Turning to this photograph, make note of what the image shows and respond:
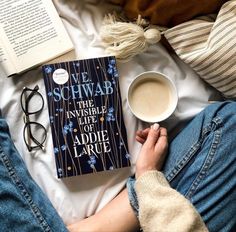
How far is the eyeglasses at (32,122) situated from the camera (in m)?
0.95

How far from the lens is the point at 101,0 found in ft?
3.29

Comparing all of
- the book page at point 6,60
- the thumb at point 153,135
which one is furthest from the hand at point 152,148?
the book page at point 6,60

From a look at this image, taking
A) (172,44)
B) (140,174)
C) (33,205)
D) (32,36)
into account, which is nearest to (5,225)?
(33,205)

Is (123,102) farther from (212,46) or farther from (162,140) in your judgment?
(212,46)

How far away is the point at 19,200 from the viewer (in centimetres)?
89

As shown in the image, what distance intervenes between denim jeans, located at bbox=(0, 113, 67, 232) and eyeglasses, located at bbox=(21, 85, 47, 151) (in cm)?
4

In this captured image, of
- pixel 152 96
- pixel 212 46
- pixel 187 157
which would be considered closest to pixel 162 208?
pixel 187 157

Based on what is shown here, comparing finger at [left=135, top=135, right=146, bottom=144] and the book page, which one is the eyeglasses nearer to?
the book page

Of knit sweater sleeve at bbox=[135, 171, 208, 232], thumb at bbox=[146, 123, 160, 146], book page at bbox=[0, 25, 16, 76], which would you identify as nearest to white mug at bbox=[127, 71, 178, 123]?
thumb at bbox=[146, 123, 160, 146]

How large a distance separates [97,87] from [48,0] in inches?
8.4

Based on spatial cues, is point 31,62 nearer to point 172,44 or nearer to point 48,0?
point 48,0

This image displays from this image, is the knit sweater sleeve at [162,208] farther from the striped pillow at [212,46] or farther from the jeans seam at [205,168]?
the striped pillow at [212,46]

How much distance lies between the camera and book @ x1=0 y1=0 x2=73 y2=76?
948mm

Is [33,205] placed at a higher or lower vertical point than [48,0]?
lower
